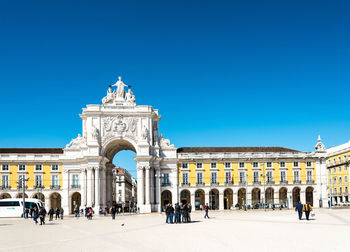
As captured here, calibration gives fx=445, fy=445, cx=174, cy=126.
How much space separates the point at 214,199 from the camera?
3361 inches

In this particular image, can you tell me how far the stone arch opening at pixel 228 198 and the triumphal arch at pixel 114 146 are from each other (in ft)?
34.4

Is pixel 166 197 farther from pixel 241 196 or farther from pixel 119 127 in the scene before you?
pixel 119 127

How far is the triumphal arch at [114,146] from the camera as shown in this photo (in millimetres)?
77625

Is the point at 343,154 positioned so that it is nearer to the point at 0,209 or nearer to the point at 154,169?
the point at 154,169

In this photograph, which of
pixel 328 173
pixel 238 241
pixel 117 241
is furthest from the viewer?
pixel 328 173

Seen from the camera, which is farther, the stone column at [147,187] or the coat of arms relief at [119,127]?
the coat of arms relief at [119,127]

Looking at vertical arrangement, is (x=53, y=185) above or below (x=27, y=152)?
below

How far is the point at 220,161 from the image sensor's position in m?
83.9

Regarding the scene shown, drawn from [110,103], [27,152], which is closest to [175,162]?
[110,103]

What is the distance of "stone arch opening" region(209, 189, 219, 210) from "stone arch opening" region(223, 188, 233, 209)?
2.26 meters

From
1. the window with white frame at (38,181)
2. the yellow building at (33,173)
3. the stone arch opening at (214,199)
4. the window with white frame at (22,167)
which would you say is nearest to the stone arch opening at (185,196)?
the stone arch opening at (214,199)

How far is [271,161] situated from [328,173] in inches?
538

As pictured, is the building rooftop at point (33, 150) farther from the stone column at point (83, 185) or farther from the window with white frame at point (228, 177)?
the window with white frame at point (228, 177)

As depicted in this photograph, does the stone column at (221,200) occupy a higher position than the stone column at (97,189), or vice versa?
the stone column at (97,189)
